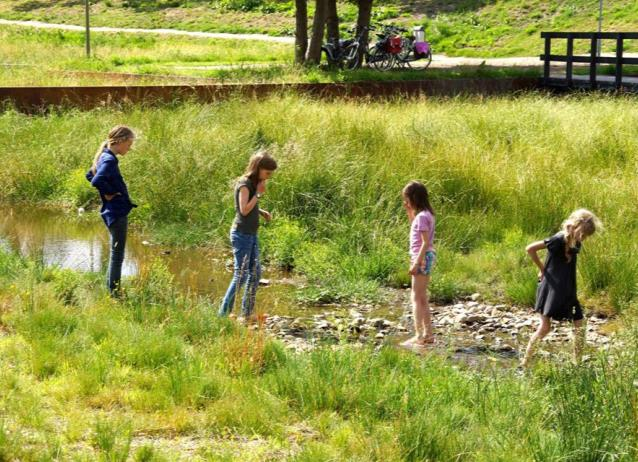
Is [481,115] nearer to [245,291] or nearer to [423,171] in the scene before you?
[423,171]

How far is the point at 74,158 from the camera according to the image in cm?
1630

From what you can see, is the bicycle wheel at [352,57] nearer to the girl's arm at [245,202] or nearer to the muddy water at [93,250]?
the muddy water at [93,250]

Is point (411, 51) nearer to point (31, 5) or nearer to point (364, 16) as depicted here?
point (364, 16)

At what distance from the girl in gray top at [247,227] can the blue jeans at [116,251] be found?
1.05m

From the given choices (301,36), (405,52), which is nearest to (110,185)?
(301,36)

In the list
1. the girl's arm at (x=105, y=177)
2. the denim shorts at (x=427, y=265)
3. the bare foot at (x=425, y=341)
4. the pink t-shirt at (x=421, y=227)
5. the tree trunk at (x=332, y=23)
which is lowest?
the bare foot at (x=425, y=341)

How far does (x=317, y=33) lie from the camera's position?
89.4 feet

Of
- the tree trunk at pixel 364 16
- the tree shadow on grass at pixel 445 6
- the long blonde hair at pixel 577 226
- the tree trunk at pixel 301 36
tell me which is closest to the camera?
the long blonde hair at pixel 577 226

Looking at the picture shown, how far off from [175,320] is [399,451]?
290 cm

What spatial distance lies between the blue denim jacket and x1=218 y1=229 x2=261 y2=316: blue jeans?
1.05 metres

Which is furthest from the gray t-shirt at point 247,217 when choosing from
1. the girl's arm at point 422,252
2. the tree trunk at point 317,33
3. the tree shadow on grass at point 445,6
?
the tree shadow on grass at point 445,6

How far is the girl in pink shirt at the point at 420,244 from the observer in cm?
910

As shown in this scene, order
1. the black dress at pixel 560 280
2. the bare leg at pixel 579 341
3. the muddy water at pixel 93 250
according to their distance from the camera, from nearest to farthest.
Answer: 1. the bare leg at pixel 579 341
2. the black dress at pixel 560 280
3. the muddy water at pixel 93 250

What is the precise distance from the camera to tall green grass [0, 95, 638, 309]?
11.7m
